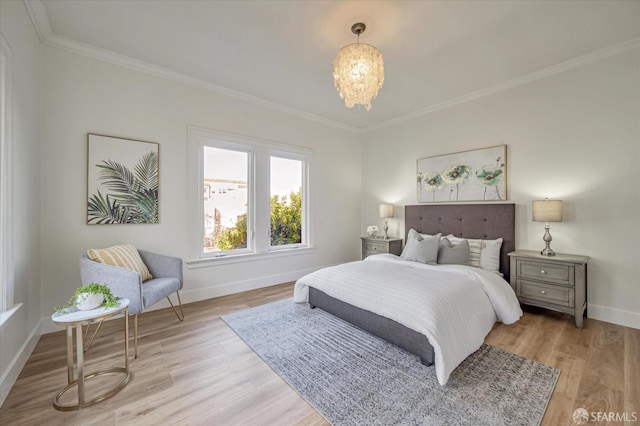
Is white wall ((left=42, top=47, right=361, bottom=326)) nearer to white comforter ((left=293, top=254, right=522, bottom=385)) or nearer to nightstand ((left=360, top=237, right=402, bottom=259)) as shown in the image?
nightstand ((left=360, top=237, right=402, bottom=259))

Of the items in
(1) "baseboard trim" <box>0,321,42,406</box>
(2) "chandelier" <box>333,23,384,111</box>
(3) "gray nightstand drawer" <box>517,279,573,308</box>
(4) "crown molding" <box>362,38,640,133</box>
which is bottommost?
(1) "baseboard trim" <box>0,321,42,406</box>

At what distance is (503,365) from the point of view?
202 centimetres

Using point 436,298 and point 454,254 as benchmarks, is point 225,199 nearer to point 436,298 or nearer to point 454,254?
point 436,298

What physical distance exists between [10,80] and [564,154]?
5.13 metres

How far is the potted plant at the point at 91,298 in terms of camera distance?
5.78 feet

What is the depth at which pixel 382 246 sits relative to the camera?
4445 millimetres

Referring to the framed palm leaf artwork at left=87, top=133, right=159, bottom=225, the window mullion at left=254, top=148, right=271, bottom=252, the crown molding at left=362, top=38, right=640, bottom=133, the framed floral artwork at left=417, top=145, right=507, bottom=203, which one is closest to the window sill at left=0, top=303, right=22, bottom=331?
the framed palm leaf artwork at left=87, top=133, right=159, bottom=225

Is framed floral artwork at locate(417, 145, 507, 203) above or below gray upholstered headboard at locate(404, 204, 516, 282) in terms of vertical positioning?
above

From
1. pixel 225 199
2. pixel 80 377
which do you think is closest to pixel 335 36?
pixel 225 199

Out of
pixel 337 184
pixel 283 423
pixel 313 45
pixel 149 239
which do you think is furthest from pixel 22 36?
pixel 337 184

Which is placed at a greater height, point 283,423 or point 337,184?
point 337,184

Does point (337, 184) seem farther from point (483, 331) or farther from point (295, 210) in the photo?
point (483, 331)

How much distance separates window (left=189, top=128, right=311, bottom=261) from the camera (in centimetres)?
351

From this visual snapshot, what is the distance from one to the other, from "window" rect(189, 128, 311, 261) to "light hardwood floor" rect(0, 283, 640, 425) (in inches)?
48.0
